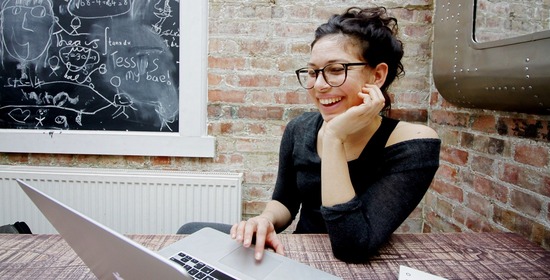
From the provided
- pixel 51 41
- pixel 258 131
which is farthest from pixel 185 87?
pixel 51 41

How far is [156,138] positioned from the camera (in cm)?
211

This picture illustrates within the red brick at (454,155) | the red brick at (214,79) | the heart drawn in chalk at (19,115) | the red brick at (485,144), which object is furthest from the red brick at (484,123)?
the heart drawn in chalk at (19,115)

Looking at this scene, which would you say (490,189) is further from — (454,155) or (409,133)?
(409,133)

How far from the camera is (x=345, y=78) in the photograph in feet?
3.82

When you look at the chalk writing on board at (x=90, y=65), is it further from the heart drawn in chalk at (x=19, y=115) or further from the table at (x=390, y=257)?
the table at (x=390, y=257)

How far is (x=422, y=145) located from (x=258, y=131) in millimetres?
1123

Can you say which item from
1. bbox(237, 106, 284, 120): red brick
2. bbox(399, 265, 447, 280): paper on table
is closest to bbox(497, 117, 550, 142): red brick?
bbox(399, 265, 447, 280): paper on table

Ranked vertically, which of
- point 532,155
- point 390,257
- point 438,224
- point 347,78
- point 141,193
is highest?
point 347,78

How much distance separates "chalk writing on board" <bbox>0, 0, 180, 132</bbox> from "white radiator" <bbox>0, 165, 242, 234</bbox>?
0.88 ft

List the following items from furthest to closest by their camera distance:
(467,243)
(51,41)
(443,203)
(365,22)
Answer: (51,41)
(443,203)
(365,22)
(467,243)

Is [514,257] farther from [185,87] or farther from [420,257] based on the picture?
[185,87]

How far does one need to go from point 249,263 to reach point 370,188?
40 cm

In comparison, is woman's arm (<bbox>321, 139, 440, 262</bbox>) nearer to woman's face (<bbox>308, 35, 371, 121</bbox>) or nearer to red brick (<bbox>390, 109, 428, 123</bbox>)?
woman's face (<bbox>308, 35, 371, 121</bbox>)

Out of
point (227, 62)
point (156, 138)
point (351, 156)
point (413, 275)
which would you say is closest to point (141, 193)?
point (156, 138)
